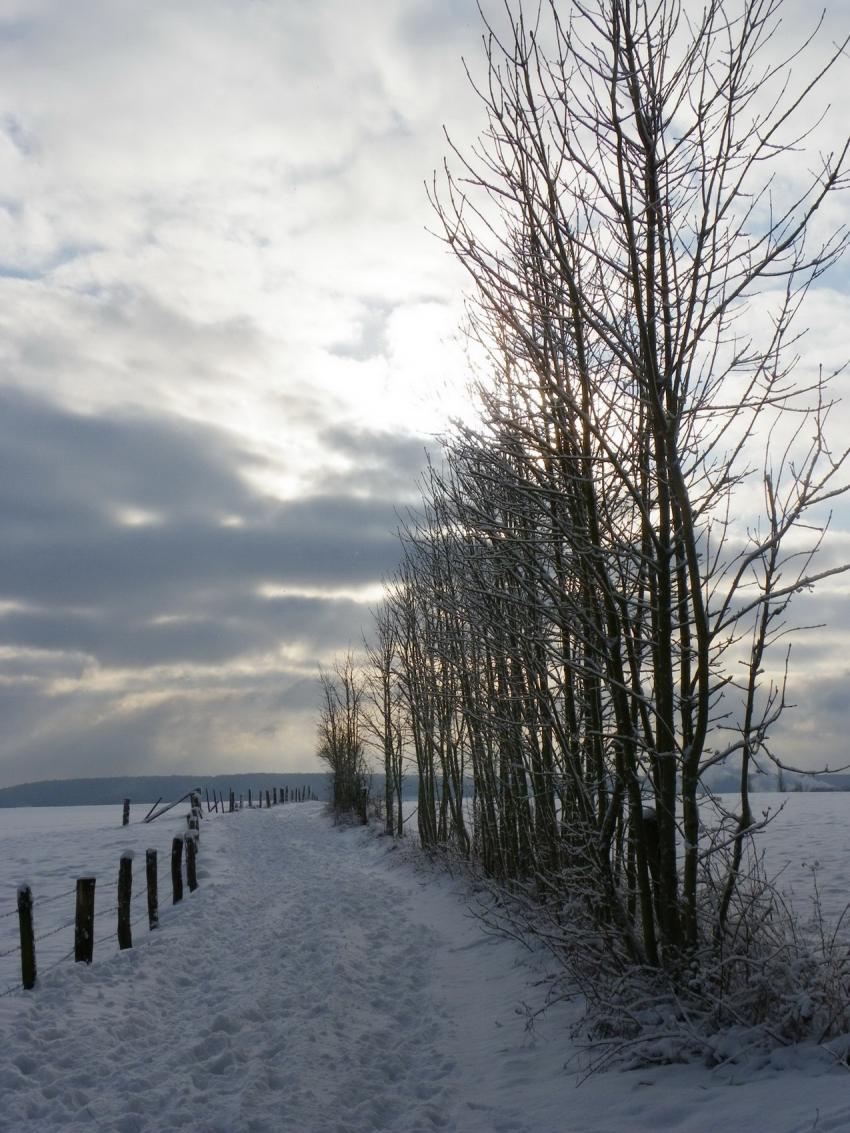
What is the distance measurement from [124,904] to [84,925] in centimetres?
95

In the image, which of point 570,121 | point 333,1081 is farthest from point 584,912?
point 570,121

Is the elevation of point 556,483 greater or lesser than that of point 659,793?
greater

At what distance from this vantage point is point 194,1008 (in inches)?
312

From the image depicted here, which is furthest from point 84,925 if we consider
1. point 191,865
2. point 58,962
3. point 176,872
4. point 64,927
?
point 191,865

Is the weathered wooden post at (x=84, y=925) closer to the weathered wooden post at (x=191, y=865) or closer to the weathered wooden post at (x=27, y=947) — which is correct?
the weathered wooden post at (x=27, y=947)

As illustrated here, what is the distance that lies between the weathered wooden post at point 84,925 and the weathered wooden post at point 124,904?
0.81 meters

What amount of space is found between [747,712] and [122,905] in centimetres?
806

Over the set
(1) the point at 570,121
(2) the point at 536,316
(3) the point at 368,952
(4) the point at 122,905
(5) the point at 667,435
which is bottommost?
(3) the point at 368,952

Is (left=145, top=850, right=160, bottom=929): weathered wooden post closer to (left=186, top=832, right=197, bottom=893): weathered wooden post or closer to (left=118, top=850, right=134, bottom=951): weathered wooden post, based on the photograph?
(left=118, top=850, right=134, bottom=951): weathered wooden post

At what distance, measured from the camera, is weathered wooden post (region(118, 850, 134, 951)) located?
33.1 feet

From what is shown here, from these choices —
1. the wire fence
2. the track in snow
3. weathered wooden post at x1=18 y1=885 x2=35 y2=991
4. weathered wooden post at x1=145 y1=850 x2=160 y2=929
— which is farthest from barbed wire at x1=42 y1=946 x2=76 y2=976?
weathered wooden post at x1=145 y1=850 x2=160 y2=929

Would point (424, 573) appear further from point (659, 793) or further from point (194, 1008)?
point (659, 793)

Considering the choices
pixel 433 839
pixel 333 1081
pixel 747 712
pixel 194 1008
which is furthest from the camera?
pixel 433 839

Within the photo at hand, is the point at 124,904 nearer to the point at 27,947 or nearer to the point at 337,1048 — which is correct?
the point at 27,947
